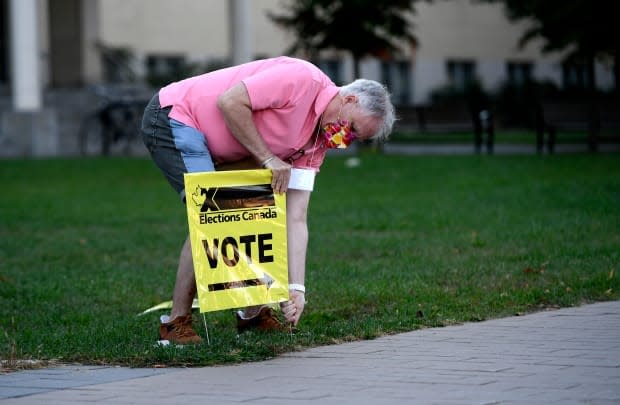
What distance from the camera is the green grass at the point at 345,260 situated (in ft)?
22.8

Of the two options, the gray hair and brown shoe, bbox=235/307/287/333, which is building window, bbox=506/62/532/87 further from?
the gray hair

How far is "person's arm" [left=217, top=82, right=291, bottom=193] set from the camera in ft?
20.7

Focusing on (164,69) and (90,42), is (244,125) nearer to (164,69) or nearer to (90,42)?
(90,42)

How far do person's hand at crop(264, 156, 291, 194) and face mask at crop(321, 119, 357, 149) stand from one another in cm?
26

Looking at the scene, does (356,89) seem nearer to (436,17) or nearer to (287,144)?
(287,144)

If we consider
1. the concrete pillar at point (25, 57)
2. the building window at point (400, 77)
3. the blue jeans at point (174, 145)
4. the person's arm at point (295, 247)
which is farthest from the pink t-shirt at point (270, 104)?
the building window at point (400, 77)

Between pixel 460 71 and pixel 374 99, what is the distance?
51.3 m

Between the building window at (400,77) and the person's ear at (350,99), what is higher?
the building window at (400,77)

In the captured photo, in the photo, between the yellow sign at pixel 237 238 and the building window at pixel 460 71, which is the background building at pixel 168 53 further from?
the yellow sign at pixel 237 238

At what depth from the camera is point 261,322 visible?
6.97 meters

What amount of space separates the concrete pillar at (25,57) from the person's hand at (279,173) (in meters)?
20.9

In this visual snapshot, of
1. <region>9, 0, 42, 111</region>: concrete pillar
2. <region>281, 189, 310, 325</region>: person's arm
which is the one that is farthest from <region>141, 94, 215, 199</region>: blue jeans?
<region>9, 0, 42, 111</region>: concrete pillar

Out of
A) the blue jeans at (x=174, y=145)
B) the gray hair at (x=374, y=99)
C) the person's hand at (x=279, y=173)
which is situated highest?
the gray hair at (x=374, y=99)

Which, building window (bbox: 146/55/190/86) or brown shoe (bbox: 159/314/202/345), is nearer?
brown shoe (bbox: 159/314/202/345)
